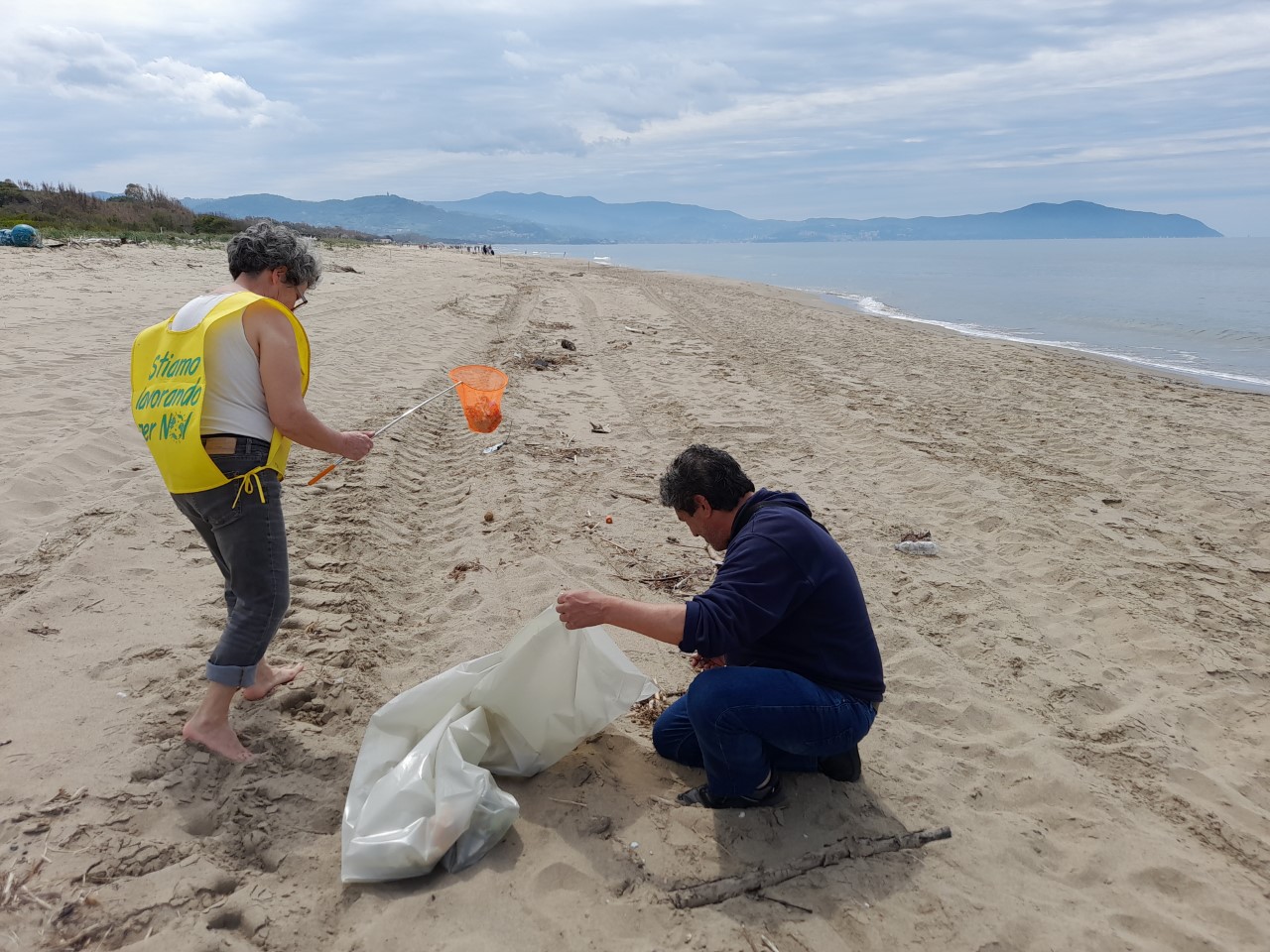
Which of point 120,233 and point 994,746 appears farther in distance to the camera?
point 120,233

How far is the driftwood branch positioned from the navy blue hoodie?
46 centimetres

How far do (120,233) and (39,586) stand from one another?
21415 mm

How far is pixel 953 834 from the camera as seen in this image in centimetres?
261

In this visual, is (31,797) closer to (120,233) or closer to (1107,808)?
(1107,808)

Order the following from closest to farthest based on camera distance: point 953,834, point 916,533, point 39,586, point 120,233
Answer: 1. point 953,834
2. point 39,586
3. point 916,533
4. point 120,233

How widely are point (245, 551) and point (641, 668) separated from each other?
1.81 meters

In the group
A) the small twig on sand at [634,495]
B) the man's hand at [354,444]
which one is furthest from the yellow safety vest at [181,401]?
the small twig on sand at [634,495]

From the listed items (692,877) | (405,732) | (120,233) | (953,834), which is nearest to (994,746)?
(953,834)

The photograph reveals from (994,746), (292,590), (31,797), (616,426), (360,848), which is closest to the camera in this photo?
(360,848)

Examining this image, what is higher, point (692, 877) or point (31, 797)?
point (31, 797)

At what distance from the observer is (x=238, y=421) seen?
8.30 feet

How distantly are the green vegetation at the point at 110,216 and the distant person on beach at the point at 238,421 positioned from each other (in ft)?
66.9

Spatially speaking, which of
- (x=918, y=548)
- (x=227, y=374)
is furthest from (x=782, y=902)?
(x=918, y=548)

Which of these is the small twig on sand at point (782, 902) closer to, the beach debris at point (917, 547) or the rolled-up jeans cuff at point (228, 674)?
the rolled-up jeans cuff at point (228, 674)
